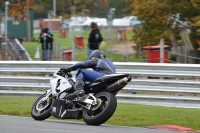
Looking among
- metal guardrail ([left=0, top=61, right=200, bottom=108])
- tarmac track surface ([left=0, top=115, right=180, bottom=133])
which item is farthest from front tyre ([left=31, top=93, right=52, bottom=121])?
metal guardrail ([left=0, top=61, right=200, bottom=108])

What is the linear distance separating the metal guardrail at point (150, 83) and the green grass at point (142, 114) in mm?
913

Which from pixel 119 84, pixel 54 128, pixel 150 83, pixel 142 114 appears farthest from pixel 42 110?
pixel 150 83

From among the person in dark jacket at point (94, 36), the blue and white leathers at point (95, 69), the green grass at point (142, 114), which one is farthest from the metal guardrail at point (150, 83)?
the person in dark jacket at point (94, 36)

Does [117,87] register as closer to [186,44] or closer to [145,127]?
[145,127]

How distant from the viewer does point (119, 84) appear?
10.1 m

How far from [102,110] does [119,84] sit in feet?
1.79

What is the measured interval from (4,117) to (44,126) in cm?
177

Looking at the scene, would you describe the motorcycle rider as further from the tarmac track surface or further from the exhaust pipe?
the tarmac track surface

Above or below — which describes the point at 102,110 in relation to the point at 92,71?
below

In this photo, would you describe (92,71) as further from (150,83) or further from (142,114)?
(150,83)

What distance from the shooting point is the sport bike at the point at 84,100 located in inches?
393

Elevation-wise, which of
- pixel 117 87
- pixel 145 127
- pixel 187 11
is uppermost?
pixel 187 11

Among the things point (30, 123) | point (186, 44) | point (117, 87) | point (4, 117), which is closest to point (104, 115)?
point (117, 87)

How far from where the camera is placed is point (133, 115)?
38.1ft
